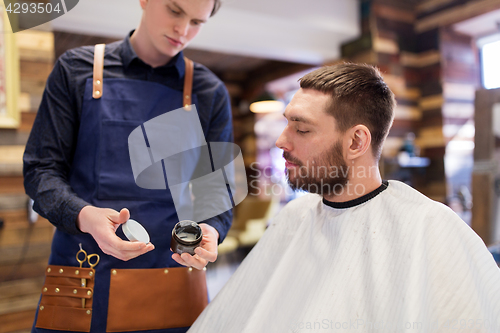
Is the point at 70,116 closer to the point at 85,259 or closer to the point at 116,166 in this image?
the point at 116,166

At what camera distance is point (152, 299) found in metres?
1.15

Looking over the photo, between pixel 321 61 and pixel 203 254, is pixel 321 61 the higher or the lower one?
the higher one

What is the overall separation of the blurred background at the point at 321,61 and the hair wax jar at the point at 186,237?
2230 millimetres

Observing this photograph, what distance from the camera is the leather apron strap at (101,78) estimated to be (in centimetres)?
115

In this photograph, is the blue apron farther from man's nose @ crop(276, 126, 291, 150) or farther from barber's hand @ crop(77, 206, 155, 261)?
man's nose @ crop(276, 126, 291, 150)

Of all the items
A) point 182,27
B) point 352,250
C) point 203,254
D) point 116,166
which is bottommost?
point 352,250

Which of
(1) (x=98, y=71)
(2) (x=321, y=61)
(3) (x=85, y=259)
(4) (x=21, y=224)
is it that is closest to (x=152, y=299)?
(3) (x=85, y=259)

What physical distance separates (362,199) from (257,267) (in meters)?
0.46

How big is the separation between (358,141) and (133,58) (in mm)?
807

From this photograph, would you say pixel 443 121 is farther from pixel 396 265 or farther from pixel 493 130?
pixel 396 265

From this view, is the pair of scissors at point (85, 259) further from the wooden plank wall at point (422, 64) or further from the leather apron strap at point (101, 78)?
the wooden plank wall at point (422, 64)

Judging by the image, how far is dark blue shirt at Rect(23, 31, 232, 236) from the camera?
3.34ft

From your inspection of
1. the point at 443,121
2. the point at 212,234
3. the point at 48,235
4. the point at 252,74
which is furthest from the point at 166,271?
the point at 252,74

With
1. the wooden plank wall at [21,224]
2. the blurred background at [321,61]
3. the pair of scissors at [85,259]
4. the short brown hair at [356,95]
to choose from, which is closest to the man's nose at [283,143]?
the short brown hair at [356,95]
